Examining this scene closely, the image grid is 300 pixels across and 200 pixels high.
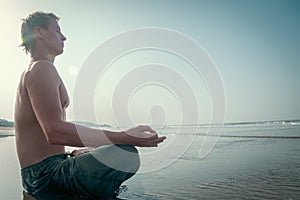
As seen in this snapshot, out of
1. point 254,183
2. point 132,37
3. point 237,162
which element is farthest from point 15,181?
point 237,162

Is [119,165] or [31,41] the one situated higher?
[31,41]

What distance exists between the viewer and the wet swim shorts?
7.84 feet

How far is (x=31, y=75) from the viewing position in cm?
236

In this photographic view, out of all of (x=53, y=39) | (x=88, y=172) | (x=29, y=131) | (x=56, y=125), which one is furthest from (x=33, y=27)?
(x=88, y=172)

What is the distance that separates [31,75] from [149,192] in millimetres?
2305

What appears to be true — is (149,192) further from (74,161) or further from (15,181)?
(15,181)

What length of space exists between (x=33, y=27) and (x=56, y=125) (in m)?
1.17

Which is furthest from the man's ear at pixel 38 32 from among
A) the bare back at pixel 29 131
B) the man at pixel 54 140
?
the bare back at pixel 29 131

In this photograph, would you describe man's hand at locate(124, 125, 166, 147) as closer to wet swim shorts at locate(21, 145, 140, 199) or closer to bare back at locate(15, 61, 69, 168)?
wet swim shorts at locate(21, 145, 140, 199)

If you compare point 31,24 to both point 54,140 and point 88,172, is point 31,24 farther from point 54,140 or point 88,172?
point 88,172

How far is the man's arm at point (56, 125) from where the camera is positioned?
2.20 metres

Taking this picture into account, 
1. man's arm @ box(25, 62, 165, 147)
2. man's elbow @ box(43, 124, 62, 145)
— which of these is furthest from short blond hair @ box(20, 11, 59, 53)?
man's elbow @ box(43, 124, 62, 145)

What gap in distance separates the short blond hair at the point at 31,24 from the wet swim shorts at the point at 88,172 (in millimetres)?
1129

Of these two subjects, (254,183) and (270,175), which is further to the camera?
(270,175)
